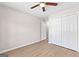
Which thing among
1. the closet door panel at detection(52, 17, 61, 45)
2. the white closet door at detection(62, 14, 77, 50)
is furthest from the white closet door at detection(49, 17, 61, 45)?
the white closet door at detection(62, 14, 77, 50)

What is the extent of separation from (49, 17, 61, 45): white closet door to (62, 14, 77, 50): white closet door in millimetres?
293

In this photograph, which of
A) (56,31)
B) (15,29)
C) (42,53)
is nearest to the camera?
(42,53)

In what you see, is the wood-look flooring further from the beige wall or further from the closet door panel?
the closet door panel

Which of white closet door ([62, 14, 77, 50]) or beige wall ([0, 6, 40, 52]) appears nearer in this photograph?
beige wall ([0, 6, 40, 52])

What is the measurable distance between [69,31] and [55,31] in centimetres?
99

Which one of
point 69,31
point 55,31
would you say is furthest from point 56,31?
point 69,31

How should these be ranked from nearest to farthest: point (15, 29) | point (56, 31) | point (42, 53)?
point (42, 53)
point (15, 29)
point (56, 31)

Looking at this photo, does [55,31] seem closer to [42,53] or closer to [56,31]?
[56,31]

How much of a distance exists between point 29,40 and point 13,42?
135 centimetres

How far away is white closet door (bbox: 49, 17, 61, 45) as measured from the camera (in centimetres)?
446

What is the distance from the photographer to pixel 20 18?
4.12 metres

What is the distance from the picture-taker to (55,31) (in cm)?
472

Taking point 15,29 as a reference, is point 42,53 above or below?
below

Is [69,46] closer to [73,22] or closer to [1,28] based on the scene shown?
[73,22]
